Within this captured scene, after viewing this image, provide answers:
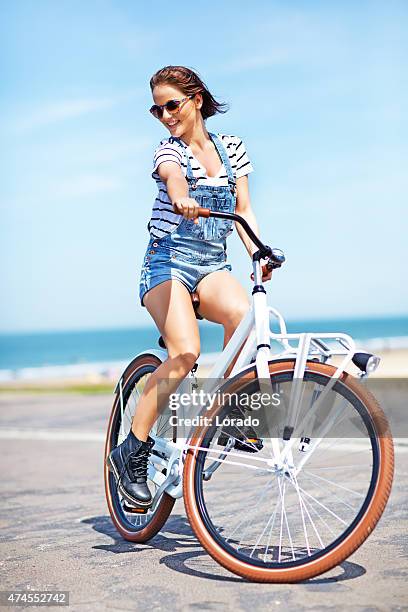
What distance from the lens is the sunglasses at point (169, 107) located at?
409 centimetres

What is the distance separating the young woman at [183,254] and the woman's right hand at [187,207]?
43cm

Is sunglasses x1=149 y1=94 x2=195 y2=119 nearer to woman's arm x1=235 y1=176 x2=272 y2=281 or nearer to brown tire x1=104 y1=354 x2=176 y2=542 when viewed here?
woman's arm x1=235 y1=176 x2=272 y2=281

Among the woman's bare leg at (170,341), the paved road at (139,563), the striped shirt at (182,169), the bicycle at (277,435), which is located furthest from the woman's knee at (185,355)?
the paved road at (139,563)

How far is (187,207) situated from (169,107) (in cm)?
77

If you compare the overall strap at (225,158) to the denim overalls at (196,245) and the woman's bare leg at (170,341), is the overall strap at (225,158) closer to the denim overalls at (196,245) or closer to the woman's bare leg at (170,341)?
the denim overalls at (196,245)

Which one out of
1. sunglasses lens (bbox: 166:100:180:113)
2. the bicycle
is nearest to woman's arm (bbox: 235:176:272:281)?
the bicycle

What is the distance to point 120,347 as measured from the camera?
318 ft

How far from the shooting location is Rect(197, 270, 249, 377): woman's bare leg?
409 centimetres

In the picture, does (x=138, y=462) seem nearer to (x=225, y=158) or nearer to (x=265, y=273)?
(x=265, y=273)

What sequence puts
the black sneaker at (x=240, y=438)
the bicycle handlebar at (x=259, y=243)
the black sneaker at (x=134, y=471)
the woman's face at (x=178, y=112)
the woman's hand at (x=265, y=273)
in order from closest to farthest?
the bicycle handlebar at (x=259, y=243) → the black sneaker at (x=240, y=438) → the woman's hand at (x=265, y=273) → the woman's face at (x=178, y=112) → the black sneaker at (x=134, y=471)

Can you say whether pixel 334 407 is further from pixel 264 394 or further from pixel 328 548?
pixel 328 548

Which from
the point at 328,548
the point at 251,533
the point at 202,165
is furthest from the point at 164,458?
the point at 202,165

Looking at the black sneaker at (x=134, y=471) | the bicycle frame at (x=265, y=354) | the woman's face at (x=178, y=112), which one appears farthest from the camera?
the black sneaker at (x=134, y=471)

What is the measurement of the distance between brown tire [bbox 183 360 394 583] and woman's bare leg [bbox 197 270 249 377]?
490 mm
